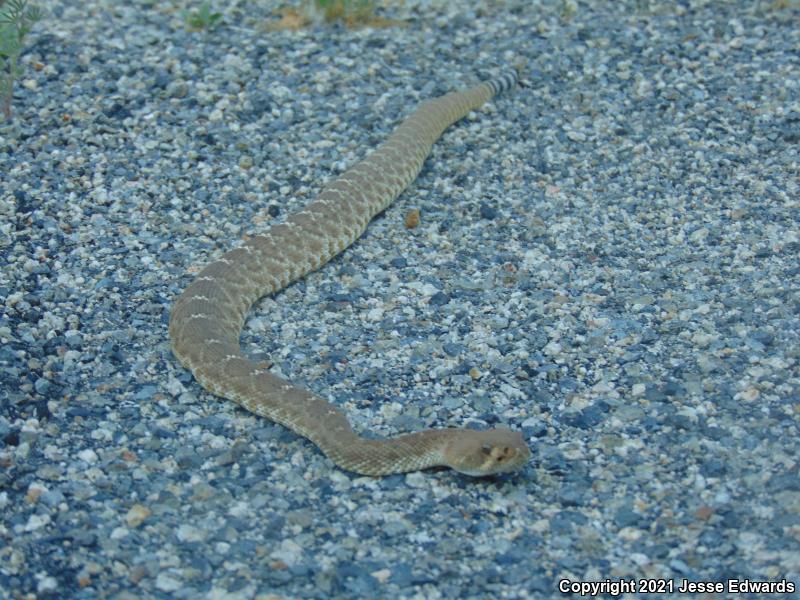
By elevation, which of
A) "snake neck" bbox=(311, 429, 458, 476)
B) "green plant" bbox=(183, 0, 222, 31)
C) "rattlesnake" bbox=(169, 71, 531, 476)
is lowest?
"snake neck" bbox=(311, 429, 458, 476)

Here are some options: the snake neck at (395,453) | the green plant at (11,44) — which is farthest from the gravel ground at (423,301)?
the green plant at (11,44)

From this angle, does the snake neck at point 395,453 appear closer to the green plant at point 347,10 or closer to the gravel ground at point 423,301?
the gravel ground at point 423,301

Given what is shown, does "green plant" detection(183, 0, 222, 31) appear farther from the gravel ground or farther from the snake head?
the snake head

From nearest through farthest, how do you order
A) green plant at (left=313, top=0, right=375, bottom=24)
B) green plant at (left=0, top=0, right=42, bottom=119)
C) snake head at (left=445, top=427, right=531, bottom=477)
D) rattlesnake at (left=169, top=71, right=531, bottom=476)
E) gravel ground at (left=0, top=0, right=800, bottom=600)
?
gravel ground at (left=0, top=0, right=800, bottom=600) → snake head at (left=445, top=427, right=531, bottom=477) → rattlesnake at (left=169, top=71, right=531, bottom=476) → green plant at (left=0, top=0, right=42, bottom=119) → green plant at (left=313, top=0, right=375, bottom=24)

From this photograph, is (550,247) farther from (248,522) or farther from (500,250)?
(248,522)

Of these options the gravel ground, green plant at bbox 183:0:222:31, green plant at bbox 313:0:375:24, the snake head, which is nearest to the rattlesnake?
the snake head

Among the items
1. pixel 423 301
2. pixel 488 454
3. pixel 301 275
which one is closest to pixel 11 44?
pixel 301 275

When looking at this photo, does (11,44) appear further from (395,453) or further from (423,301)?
(395,453)
